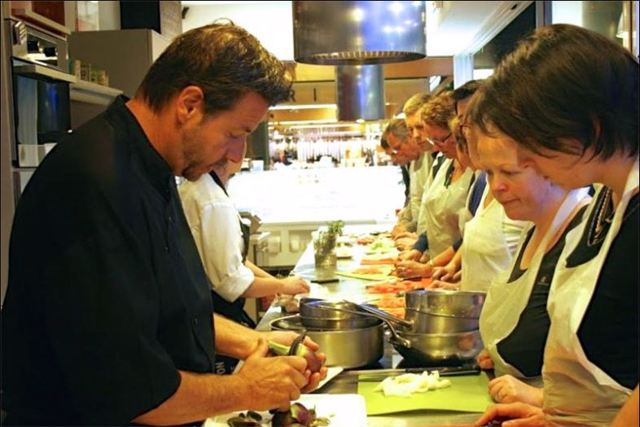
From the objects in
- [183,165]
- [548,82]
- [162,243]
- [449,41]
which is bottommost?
[162,243]

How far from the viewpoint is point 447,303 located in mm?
1950

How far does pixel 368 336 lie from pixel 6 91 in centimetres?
199

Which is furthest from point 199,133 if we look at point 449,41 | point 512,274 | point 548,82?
→ point 449,41

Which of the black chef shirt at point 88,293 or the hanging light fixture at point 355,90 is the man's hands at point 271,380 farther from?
the hanging light fixture at point 355,90

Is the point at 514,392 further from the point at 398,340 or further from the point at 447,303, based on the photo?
the point at 447,303

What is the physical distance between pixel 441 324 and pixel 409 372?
0.16 meters

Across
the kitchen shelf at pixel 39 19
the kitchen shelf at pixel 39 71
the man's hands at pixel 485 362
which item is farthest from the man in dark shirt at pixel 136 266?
the kitchen shelf at pixel 39 19

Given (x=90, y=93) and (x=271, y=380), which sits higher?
(x=90, y=93)

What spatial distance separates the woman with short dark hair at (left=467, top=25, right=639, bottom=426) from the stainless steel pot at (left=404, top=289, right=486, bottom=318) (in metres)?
0.59

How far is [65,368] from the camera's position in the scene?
120cm

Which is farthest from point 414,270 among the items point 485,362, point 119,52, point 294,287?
point 119,52

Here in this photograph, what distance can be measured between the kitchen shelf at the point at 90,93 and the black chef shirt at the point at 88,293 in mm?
2577

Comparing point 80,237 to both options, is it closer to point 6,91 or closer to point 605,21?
point 6,91

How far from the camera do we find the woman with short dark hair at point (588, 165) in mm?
1136
